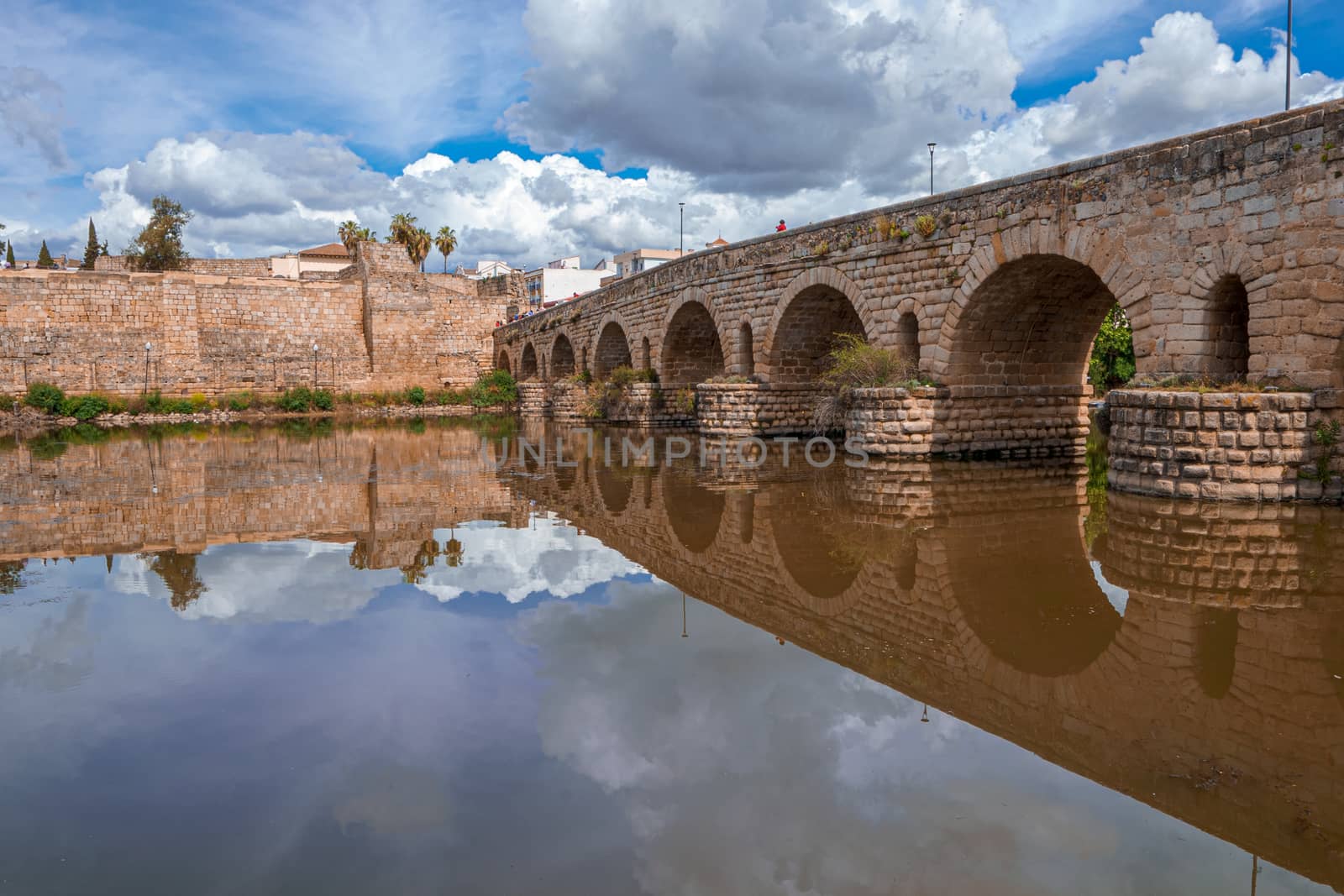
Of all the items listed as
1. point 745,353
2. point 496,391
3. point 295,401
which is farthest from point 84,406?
point 745,353

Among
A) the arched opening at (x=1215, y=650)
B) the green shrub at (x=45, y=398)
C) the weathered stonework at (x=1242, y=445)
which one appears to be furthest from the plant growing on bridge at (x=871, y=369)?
the green shrub at (x=45, y=398)

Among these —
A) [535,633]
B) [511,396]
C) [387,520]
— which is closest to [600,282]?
[511,396]

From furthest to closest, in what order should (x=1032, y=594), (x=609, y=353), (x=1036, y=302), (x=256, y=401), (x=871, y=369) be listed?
1. (x=256, y=401)
2. (x=609, y=353)
3. (x=871, y=369)
4. (x=1036, y=302)
5. (x=1032, y=594)

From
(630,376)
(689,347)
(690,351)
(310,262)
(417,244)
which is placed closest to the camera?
(689,347)

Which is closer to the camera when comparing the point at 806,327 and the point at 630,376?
the point at 806,327

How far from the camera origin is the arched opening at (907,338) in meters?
14.0

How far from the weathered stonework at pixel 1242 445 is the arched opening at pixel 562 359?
969 inches

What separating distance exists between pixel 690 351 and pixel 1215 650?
19.0 meters

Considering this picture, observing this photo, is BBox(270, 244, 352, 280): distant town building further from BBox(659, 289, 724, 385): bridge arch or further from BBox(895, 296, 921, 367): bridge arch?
BBox(895, 296, 921, 367): bridge arch

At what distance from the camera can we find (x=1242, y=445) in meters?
8.80

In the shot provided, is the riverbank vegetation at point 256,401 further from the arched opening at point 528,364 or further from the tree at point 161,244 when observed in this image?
the tree at point 161,244

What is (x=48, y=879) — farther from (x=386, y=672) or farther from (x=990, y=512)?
(x=990, y=512)

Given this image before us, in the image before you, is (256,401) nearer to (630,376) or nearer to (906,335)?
(630,376)

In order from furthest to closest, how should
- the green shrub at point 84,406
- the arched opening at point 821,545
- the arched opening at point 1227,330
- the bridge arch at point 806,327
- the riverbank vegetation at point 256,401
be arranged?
the green shrub at point 84,406 → the riverbank vegetation at point 256,401 → the bridge arch at point 806,327 → the arched opening at point 1227,330 → the arched opening at point 821,545
